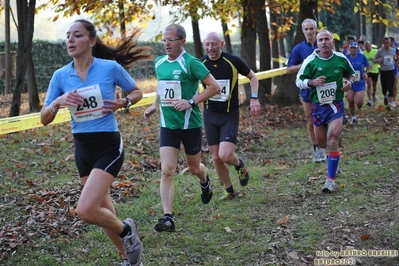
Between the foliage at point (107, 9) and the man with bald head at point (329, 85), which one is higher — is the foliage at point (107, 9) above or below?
above

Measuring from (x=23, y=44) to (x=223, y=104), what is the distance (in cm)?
644

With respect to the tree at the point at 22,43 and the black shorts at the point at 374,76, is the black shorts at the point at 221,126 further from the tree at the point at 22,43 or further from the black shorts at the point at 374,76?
the black shorts at the point at 374,76

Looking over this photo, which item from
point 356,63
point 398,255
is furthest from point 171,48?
point 356,63

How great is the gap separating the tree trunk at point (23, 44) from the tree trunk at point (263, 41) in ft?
24.3

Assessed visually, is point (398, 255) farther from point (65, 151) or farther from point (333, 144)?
point (65, 151)

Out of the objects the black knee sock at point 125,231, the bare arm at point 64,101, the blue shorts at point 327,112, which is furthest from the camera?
the blue shorts at point 327,112

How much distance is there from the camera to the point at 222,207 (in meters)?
8.05

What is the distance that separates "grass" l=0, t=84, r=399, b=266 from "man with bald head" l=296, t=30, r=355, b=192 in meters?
0.57

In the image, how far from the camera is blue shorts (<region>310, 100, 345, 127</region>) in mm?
8602

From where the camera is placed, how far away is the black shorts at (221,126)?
8188 millimetres

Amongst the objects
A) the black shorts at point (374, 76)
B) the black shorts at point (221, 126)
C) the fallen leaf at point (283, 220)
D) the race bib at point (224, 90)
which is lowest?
the fallen leaf at point (283, 220)

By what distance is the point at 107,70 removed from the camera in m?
5.47

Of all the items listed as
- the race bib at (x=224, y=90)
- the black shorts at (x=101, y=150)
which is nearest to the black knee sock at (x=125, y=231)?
the black shorts at (x=101, y=150)

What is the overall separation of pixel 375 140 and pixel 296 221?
613cm
